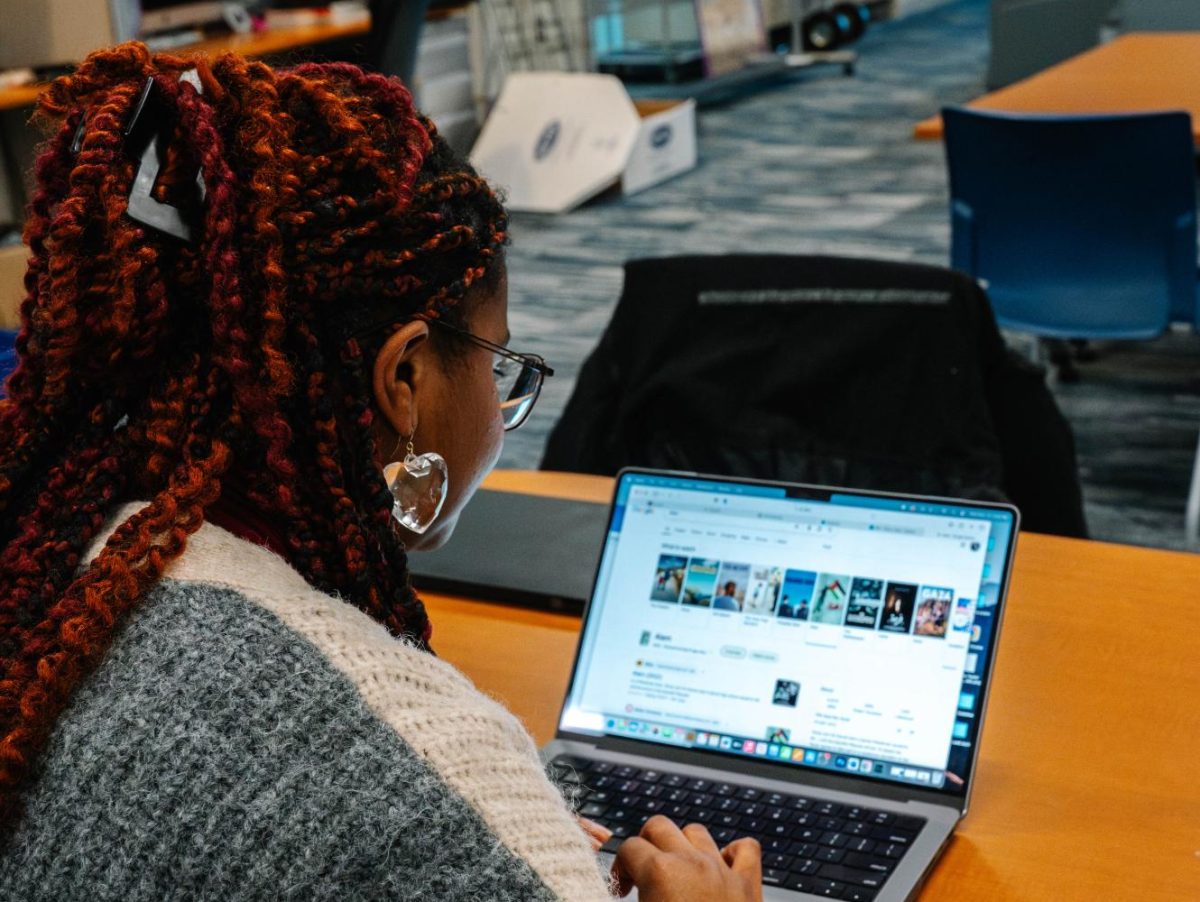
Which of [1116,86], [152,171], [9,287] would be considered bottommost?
[1116,86]

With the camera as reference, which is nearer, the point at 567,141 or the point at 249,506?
the point at 249,506

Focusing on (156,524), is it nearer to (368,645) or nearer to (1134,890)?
(368,645)

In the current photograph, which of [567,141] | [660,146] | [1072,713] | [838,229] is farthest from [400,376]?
[660,146]

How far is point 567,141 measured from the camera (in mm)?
6121

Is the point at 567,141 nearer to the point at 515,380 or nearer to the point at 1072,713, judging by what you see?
the point at 1072,713

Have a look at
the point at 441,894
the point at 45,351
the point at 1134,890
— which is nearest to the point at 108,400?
the point at 45,351

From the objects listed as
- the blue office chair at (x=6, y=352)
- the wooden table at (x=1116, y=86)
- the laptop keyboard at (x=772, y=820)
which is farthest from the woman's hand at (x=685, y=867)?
the wooden table at (x=1116, y=86)

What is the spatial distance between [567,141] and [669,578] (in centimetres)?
508

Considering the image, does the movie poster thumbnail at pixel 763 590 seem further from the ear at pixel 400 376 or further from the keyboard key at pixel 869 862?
the ear at pixel 400 376

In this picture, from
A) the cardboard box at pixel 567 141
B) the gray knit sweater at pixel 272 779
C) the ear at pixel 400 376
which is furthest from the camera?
the cardboard box at pixel 567 141

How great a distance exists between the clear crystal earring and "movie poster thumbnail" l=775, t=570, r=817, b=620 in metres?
0.37

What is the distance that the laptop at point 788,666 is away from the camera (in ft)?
3.61

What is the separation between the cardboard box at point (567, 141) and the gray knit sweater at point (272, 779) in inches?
209

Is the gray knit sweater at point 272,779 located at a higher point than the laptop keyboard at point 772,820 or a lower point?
higher
